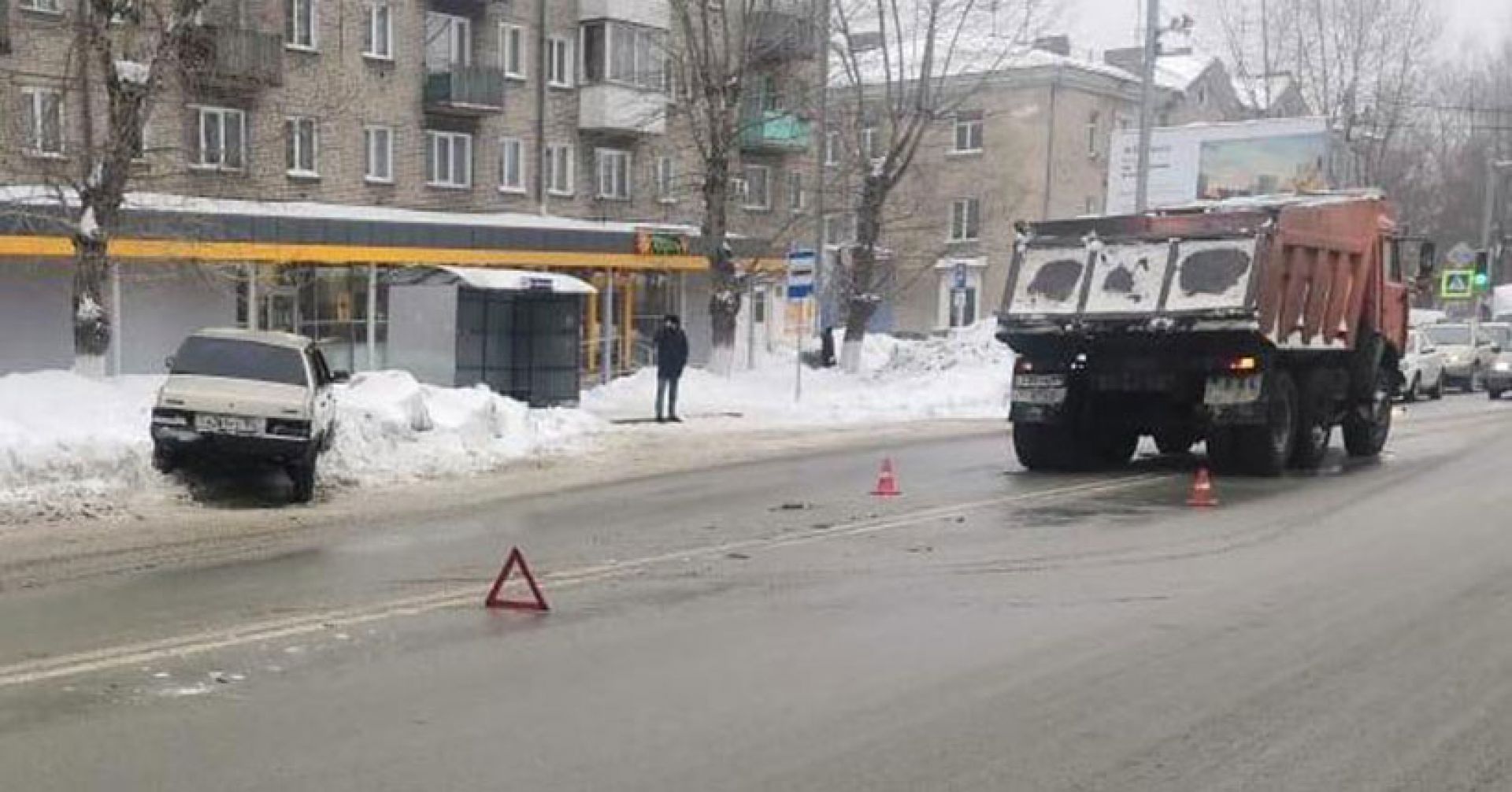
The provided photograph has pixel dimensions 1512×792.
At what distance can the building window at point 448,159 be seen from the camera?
3631 cm

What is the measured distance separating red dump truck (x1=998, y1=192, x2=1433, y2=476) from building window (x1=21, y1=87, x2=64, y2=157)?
46.0 feet

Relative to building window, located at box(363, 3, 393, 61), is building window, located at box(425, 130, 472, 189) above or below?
below

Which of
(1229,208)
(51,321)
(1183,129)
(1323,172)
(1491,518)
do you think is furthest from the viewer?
(1183,129)

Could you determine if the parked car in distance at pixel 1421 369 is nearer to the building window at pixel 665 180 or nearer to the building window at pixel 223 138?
the building window at pixel 665 180

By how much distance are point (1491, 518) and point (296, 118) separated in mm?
26835

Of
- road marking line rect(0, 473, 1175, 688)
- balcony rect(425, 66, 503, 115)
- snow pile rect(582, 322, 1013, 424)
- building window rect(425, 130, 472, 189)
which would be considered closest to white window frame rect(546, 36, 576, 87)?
balcony rect(425, 66, 503, 115)

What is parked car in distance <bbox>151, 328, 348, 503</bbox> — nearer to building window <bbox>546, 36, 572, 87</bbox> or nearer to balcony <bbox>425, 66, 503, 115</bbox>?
balcony <bbox>425, 66, 503, 115</bbox>

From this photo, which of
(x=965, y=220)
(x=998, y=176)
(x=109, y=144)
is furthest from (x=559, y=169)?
(x=965, y=220)

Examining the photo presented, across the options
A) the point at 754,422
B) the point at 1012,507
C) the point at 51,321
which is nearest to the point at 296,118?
the point at 51,321

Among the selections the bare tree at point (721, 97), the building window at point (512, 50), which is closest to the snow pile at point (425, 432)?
the bare tree at point (721, 97)

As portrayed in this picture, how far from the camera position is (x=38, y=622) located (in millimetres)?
8406

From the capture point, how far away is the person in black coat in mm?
24812

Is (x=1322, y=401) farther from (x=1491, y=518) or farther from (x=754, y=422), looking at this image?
(x=754, y=422)

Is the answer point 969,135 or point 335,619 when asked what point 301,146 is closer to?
point 335,619
